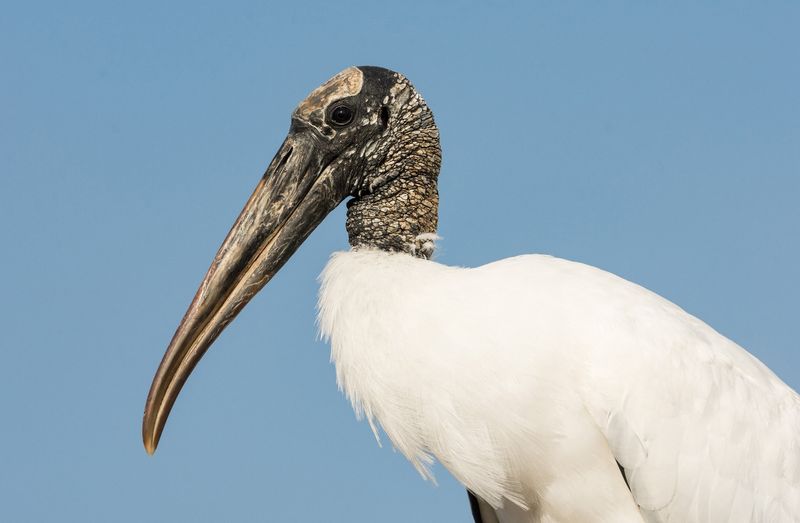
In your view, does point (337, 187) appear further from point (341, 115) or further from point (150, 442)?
point (150, 442)

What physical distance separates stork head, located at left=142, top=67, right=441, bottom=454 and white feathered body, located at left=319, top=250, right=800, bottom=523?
0.29 m

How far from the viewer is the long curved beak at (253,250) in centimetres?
453

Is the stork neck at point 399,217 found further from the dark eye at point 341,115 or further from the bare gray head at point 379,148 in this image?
the dark eye at point 341,115

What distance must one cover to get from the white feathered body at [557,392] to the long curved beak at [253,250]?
34 cm

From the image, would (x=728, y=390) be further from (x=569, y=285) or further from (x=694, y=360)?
(x=569, y=285)

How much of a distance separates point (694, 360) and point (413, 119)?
1.62 meters

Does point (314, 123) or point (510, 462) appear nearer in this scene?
point (510, 462)

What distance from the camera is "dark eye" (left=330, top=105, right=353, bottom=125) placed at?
15.6ft

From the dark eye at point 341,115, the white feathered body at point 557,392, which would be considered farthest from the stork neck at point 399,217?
the dark eye at point 341,115

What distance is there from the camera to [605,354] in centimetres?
414

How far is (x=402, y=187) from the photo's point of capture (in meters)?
4.77

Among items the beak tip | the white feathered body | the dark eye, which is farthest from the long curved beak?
the white feathered body

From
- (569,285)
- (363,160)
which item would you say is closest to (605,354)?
(569,285)

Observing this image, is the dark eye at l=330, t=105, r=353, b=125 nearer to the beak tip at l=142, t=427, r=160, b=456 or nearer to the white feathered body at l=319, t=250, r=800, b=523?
the white feathered body at l=319, t=250, r=800, b=523
